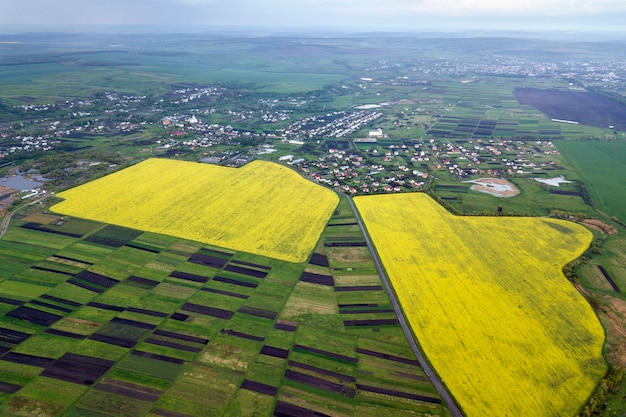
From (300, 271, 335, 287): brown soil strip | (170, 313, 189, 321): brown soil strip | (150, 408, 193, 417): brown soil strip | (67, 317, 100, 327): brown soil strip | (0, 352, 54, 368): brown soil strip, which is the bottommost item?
(150, 408, 193, 417): brown soil strip

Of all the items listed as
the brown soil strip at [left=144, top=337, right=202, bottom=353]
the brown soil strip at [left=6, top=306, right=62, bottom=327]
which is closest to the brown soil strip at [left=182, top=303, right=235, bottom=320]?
the brown soil strip at [left=144, top=337, right=202, bottom=353]

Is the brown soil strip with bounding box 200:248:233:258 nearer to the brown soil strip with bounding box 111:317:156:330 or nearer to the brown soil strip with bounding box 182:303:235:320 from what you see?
the brown soil strip with bounding box 182:303:235:320

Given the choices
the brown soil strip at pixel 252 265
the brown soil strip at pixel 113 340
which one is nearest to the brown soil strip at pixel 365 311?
the brown soil strip at pixel 252 265

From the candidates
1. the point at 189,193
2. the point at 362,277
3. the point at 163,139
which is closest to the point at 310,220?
the point at 362,277

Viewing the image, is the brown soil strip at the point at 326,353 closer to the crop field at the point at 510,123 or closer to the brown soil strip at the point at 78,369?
the brown soil strip at the point at 78,369

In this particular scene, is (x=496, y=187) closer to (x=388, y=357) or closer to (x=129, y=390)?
(x=388, y=357)

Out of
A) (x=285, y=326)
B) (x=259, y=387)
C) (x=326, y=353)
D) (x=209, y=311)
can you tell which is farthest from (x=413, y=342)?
(x=209, y=311)

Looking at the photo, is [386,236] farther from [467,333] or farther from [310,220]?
[467,333]
